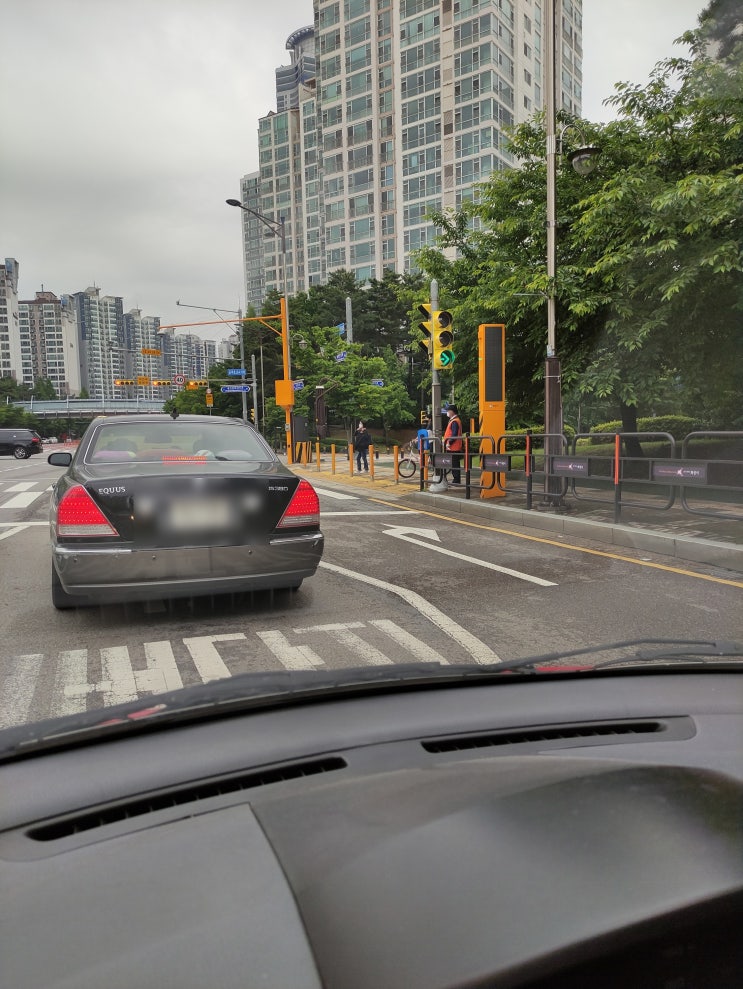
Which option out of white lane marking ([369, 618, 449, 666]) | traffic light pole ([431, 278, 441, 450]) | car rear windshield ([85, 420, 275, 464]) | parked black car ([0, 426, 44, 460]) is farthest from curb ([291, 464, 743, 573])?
parked black car ([0, 426, 44, 460])

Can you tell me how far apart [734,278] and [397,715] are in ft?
43.8

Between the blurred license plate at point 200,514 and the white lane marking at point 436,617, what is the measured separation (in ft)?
5.54

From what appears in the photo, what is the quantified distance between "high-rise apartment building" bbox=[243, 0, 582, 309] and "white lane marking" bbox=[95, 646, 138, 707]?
6245 cm

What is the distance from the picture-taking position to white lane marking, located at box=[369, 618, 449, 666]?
14.3 ft

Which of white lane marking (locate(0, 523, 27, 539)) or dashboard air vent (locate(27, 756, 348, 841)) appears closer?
dashboard air vent (locate(27, 756, 348, 841))

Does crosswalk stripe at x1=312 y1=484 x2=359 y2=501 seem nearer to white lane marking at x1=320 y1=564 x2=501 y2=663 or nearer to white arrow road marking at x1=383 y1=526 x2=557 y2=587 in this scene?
white arrow road marking at x1=383 y1=526 x2=557 y2=587

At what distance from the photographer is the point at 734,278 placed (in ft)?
41.5

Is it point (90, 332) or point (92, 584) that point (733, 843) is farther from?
point (90, 332)

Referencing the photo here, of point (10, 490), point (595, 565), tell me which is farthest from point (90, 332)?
point (595, 565)

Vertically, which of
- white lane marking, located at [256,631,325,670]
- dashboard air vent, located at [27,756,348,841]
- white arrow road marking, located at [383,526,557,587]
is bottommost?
white arrow road marking, located at [383,526,557,587]

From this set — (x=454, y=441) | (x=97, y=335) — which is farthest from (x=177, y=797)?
(x=97, y=335)

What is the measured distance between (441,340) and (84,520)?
36.5ft

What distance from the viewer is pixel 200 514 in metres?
4.91

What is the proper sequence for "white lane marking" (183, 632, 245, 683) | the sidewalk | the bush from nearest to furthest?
"white lane marking" (183, 632, 245, 683), the sidewalk, the bush
